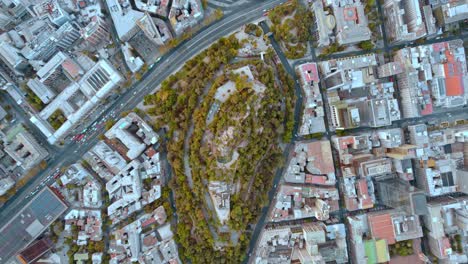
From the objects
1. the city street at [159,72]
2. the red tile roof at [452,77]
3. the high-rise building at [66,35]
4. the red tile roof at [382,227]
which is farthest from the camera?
the city street at [159,72]

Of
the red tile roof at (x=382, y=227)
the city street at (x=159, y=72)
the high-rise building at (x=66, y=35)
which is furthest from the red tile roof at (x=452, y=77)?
the high-rise building at (x=66, y=35)

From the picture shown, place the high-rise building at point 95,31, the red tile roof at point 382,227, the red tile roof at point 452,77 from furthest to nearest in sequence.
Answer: the red tile roof at point 382,227 < the red tile roof at point 452,77 < the high-rise building at point 95,31

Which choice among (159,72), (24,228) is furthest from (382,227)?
(24,228)

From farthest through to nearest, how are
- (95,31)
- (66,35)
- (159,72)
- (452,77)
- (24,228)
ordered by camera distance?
(159,72) < (452,77) < (66,35) < (24,228) < (95,31)

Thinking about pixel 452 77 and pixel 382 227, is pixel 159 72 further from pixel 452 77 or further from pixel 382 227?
pixel 452 77

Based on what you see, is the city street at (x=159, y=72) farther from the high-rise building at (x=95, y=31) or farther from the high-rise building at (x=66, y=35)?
the high-rise building at (x=66, y=35)

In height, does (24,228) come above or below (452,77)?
above

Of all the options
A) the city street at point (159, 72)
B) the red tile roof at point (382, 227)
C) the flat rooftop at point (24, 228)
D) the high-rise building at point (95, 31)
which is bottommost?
the red tile roof at point (382, 227)

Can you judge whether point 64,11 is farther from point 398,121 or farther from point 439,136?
point 439,136

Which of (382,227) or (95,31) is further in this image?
(382,227)
